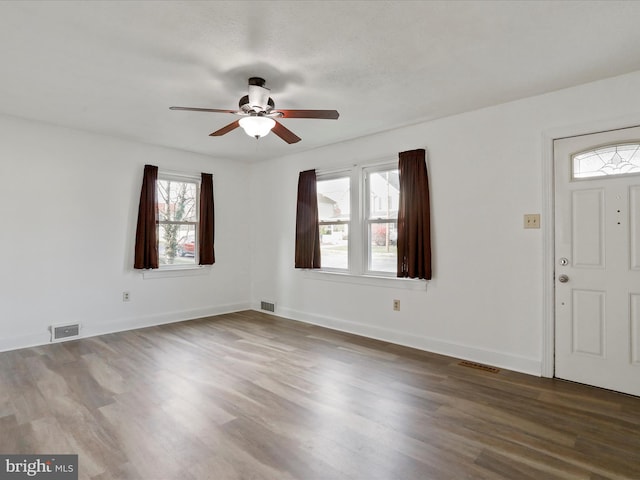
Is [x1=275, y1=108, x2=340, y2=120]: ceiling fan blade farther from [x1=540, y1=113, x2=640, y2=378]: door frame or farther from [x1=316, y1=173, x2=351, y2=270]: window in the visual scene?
[x1=316, y1=173, x2=351, y2=270]: window

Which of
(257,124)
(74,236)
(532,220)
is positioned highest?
(257,124)

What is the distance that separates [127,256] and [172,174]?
1335 millimetres

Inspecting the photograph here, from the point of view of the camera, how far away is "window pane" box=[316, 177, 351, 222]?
4.90 meters

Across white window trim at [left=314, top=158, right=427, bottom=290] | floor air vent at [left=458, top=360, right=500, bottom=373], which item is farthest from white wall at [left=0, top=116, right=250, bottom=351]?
floor air vent at [left=458, top=360, right=500, bottom=373]

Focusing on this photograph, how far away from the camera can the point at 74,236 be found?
14.3 ft

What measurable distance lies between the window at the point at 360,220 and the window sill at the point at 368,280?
9 centimetres

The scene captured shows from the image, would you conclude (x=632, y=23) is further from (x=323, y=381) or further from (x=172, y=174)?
(x=172, y=174)

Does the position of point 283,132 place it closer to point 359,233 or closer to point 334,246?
point 359,233

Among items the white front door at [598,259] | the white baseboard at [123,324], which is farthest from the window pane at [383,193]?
the white baseboard at [123,324]

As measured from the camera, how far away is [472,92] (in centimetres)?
320

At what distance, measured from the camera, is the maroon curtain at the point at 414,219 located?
393 centimetres

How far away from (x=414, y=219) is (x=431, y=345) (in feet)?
4.61

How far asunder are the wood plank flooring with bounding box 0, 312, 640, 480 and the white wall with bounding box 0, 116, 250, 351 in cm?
61

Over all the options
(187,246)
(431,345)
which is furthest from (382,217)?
(187,246)
